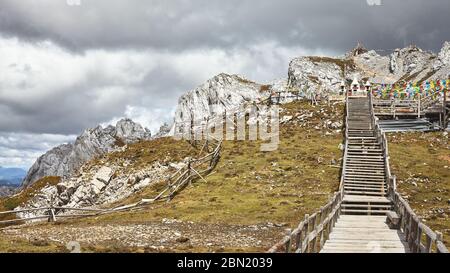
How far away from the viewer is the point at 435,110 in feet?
161

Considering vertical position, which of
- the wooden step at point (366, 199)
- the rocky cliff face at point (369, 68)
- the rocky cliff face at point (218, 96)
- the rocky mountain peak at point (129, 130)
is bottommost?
the wooden step at point (366, 199)

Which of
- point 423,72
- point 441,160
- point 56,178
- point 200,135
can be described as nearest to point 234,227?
point 441,160

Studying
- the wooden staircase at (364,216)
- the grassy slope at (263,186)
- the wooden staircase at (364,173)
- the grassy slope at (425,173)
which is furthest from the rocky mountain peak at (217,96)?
the grassy slope at (425,173)

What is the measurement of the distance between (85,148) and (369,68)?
77.8 meters

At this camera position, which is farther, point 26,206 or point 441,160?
point 26,206

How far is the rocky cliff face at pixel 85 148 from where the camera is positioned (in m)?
103

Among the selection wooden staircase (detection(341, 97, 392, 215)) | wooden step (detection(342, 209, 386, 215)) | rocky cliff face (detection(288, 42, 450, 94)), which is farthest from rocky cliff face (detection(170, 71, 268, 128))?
wooden step (detection(342, 209, 386, 215))

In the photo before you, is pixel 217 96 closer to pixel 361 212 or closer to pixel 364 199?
pixel 364 199

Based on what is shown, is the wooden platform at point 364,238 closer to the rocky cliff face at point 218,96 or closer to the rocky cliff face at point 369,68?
the rocky cliff face at point 369,68

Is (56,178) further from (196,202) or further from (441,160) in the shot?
(441,160)

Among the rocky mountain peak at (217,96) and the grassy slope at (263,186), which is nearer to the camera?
the grassy slope at (263,186)

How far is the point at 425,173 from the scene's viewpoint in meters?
35.3

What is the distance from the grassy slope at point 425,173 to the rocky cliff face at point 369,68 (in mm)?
48580
